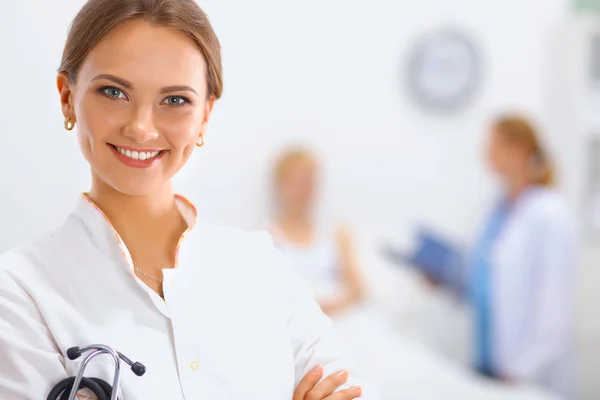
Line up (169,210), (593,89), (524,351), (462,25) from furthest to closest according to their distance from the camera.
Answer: (462,25), (593,89), (524,351), (169,210)

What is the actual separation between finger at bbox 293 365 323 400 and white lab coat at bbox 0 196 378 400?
0.05 ft

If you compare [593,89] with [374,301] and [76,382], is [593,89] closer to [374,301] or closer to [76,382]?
[374,301]

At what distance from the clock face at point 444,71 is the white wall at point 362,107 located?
0.19ft

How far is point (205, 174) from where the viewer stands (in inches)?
116

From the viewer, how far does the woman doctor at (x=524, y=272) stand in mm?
2791

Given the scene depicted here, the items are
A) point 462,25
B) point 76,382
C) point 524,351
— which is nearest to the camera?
point 76,382

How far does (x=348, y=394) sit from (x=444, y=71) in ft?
9.38

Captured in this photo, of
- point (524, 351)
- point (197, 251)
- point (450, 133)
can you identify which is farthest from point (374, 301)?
point (197, 251)

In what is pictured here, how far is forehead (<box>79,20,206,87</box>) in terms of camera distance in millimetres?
690

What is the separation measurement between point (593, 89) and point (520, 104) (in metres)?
0.37

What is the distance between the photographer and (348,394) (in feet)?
2.72

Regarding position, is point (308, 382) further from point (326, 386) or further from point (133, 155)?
point (133, 155)

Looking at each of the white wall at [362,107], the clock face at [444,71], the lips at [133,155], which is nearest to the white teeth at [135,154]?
the lips at [133,155]

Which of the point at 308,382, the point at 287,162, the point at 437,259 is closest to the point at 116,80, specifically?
the point at 308,382
